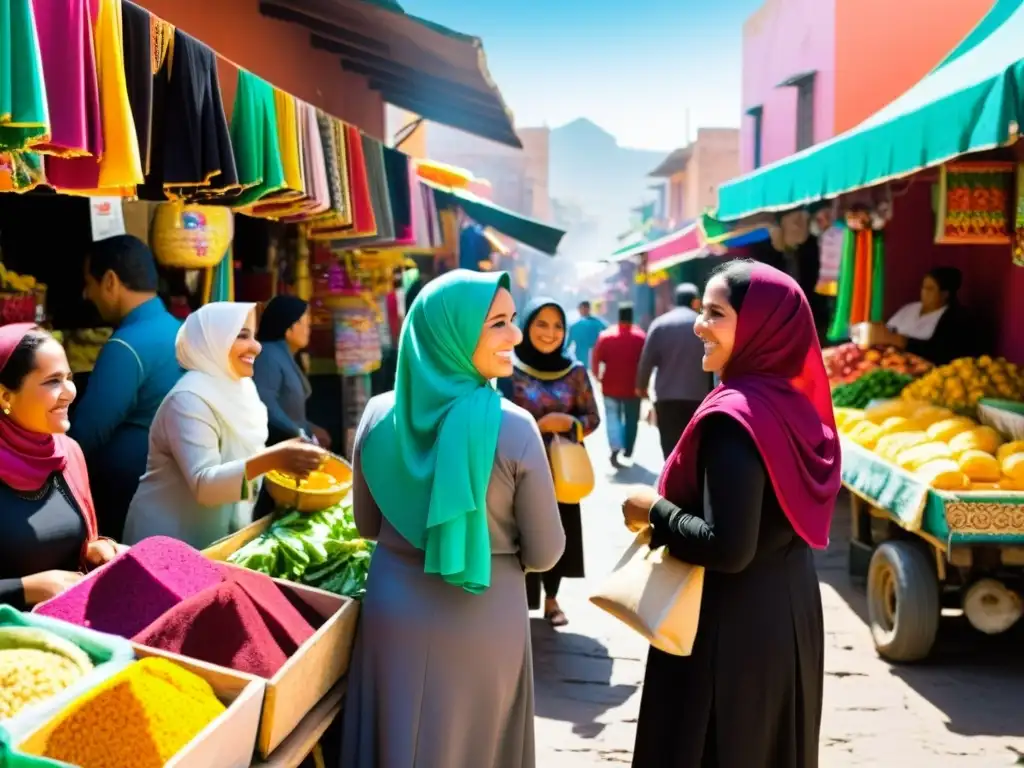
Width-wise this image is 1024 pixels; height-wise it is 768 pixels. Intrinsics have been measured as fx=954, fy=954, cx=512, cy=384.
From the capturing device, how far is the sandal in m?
5.44

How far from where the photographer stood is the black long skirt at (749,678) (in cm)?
242

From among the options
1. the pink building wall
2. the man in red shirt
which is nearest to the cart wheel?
the man in red shirt

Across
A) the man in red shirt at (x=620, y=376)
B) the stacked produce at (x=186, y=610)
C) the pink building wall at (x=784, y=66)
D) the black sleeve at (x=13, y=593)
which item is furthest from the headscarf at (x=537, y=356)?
the pink building wall at (x=784, y=66)

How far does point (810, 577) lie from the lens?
2564 millimetres

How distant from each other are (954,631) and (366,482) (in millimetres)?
4045

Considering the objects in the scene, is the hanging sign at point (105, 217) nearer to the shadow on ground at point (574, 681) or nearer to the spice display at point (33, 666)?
the spice display at point (33, 666)

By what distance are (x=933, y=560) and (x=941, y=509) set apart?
631 millimetres

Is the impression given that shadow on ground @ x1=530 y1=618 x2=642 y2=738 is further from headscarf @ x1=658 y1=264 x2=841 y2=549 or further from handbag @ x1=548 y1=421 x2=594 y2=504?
headscarf @ x1=658 y1=264 x2=841 y2=549

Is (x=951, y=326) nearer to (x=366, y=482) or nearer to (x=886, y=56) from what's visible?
(x=366, y=482)

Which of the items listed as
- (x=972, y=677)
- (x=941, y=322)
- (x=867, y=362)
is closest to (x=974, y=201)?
(x=941, y=322)

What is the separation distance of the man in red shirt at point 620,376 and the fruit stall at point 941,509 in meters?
4.57

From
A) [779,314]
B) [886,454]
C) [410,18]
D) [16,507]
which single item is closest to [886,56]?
[410,18]

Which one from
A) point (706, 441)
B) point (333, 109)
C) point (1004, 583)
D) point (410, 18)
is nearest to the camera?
point (706, 441)

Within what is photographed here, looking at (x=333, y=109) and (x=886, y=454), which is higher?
(x=333, y=109)
